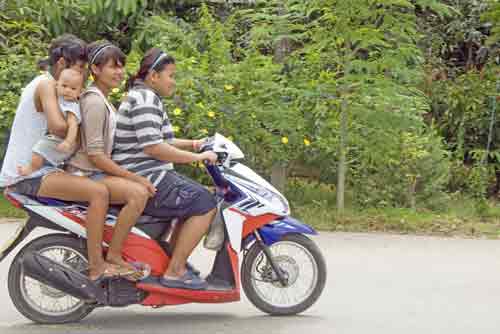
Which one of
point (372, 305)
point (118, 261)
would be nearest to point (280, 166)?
point (372, 305)

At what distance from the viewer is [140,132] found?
18.4 ft

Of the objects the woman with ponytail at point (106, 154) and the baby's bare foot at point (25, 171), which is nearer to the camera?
the woman with ponytail at point (106, 154)

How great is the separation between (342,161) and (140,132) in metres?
4.46

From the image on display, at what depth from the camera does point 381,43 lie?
A: 30.6 ft

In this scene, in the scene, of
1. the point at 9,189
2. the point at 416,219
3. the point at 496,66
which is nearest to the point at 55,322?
the point at 9,189

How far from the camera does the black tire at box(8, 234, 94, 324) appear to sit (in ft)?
18.8

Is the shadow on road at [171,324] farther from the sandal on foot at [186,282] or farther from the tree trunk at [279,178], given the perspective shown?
the tree trunk at [279,178]

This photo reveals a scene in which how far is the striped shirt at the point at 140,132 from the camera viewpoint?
5602mm

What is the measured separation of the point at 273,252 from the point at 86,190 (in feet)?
4.13

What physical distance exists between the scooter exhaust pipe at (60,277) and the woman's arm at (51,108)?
748 millimetres

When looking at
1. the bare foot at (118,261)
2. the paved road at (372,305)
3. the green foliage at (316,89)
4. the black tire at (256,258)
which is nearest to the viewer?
the bare foot at (118,261)

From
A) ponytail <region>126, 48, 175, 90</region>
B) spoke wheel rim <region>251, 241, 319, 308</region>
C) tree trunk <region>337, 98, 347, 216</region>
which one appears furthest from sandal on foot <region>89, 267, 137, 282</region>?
tree trunk <region>337, 98, 347, 216</region>

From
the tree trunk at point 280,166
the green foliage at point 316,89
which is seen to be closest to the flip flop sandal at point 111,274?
the green foliage at point 316,89

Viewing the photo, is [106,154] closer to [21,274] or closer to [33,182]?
[33,182]
